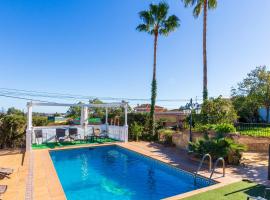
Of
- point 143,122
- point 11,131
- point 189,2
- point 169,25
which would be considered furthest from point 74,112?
point 189,2

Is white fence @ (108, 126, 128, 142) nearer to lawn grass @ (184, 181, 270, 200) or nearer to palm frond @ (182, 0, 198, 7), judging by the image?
lawn grass @ (184, 181, 270, 200)

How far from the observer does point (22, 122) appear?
14.2 meters

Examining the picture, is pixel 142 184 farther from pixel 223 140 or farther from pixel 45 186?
pixel 223 140

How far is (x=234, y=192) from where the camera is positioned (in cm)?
635

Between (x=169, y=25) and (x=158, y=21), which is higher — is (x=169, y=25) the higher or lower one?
the lower one

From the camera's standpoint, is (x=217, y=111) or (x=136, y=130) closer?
(x=217, y=111)

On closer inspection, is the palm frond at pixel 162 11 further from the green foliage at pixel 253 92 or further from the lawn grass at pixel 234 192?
the lawn grass at pixel 234 192

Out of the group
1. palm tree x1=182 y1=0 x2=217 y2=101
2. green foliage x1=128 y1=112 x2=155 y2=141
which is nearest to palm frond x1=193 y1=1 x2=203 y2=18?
palm tree x1=182 y1=0 x2=217 y2=101

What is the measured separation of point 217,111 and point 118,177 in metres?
8.25

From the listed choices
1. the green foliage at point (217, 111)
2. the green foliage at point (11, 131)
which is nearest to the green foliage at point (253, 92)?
the green foliage at point (217, 111)

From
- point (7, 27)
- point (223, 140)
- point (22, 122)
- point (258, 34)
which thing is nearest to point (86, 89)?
point (7, 27)

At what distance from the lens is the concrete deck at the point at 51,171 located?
21.7 ft

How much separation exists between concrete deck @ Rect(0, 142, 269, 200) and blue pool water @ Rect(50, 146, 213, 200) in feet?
1.64

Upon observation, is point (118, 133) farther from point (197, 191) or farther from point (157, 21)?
point (197, 191)
